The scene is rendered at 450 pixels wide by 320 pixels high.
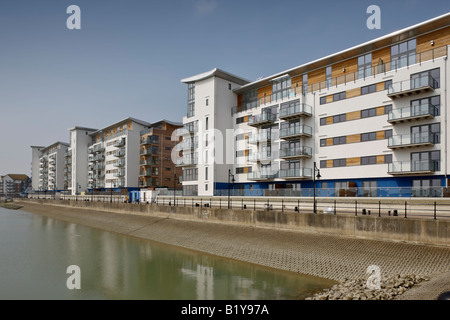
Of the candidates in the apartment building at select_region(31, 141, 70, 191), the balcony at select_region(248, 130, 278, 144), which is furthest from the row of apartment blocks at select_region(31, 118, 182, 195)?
the balcony at select_region(248, 130, 278, 144)

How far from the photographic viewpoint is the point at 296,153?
36969mm

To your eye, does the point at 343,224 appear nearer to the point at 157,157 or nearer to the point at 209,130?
the point at 209,130

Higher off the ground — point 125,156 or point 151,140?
point 151,140

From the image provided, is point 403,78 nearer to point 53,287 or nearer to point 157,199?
point 53,287

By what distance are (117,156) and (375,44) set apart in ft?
194

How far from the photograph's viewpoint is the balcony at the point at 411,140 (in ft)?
89.5

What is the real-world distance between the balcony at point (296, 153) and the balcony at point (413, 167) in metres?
9.11

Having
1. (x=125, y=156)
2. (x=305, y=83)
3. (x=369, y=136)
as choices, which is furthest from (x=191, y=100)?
(x=369, y=136)

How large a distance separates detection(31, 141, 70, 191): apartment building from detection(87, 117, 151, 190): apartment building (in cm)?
2968

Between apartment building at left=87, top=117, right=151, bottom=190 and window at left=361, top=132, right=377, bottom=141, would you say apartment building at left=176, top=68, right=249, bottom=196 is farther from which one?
apartment building at left=87, top=117, right=151, bottom=190

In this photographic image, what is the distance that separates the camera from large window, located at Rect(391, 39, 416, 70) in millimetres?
29617

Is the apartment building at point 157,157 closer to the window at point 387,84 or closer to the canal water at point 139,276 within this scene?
the canal water at point 139,276

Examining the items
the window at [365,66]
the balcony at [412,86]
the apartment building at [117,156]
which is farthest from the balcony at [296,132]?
the apartment building at [117,156]

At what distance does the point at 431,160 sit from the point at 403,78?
8119mm
